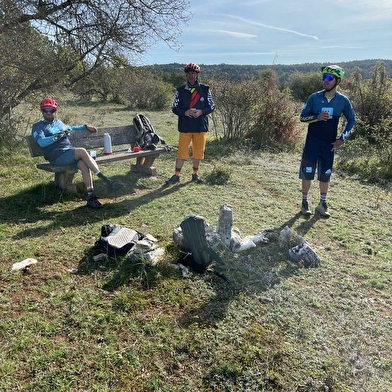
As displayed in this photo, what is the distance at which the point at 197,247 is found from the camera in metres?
3.28

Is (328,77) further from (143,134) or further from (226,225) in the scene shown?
(143,134)

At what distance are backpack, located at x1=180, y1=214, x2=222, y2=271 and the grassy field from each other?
0.42ft

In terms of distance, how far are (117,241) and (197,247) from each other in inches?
30.9

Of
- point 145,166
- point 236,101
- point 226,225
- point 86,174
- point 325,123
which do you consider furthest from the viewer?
point 236,101

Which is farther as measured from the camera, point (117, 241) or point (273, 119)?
point (273, 119)

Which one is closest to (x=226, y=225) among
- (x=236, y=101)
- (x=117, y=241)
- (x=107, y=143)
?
(x=117, y=241)

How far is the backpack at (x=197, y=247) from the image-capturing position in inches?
129

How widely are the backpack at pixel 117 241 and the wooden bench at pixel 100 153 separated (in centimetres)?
164

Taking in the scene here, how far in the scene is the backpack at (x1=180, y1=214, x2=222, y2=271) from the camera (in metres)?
3.27

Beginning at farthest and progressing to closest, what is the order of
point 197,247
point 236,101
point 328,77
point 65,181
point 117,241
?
point 236,101 → point 65,181 → point 328,77 → point 117,241 → point 197,247

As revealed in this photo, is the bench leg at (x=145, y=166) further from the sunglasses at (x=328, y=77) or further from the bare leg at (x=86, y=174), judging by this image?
the sunglasses at (x=328, y=77)

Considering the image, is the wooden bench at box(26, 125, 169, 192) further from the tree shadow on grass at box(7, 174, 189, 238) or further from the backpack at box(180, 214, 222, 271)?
the backpack at box(180, 214, 222, 271)

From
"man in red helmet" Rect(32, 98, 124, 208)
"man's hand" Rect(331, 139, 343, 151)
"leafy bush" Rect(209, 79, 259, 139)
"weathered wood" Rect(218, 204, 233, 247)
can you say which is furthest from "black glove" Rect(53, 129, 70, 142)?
"leafy bush" Rect(209, 79, 259, 139)

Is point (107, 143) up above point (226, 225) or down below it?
above
